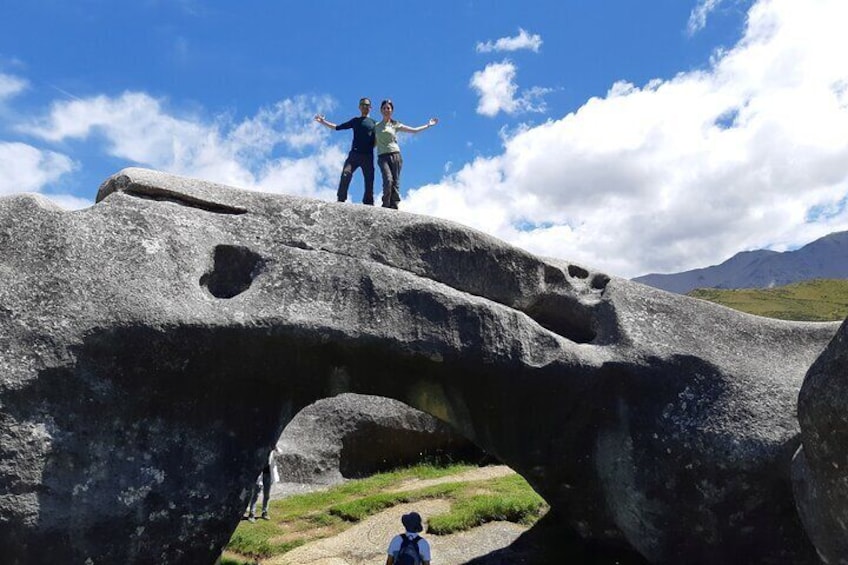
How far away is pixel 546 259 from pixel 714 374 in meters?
3.10

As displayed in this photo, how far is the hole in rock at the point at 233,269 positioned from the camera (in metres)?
9.99

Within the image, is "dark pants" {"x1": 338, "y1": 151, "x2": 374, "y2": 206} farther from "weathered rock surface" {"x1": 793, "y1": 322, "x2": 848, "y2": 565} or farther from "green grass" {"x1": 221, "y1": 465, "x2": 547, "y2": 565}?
"weathered rock surface" {"x1": 793, "y1": 322, "x2": 848, "y2": 565}

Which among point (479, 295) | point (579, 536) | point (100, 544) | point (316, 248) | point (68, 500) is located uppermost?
point (316, 248)

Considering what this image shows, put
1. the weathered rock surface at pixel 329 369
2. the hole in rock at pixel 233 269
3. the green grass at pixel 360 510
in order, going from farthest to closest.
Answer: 1. the green grass at pixel 360 510
2. the hole in rock at pixel 233 269
3. the weathered rock surface at pixel 329 369

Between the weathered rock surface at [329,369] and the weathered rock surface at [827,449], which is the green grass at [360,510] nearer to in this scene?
the weathered rock surface at [329,369]

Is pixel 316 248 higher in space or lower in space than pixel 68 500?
higher

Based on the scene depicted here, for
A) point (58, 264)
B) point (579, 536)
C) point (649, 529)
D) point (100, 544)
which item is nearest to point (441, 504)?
point (579, 536)

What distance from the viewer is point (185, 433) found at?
30.3 ft

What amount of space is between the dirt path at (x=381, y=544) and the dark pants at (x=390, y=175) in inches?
253

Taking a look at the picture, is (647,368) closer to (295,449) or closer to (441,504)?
(441,504)

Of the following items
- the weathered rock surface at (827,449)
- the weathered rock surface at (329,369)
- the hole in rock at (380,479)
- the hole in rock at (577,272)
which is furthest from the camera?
the hole in rock at (380,479)

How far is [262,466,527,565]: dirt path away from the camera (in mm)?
12805

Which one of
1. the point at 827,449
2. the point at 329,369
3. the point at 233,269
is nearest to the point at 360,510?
the point at 329,369

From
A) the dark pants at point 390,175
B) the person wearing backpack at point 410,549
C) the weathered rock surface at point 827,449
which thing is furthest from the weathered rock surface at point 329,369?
the dark pants at point 390,175
